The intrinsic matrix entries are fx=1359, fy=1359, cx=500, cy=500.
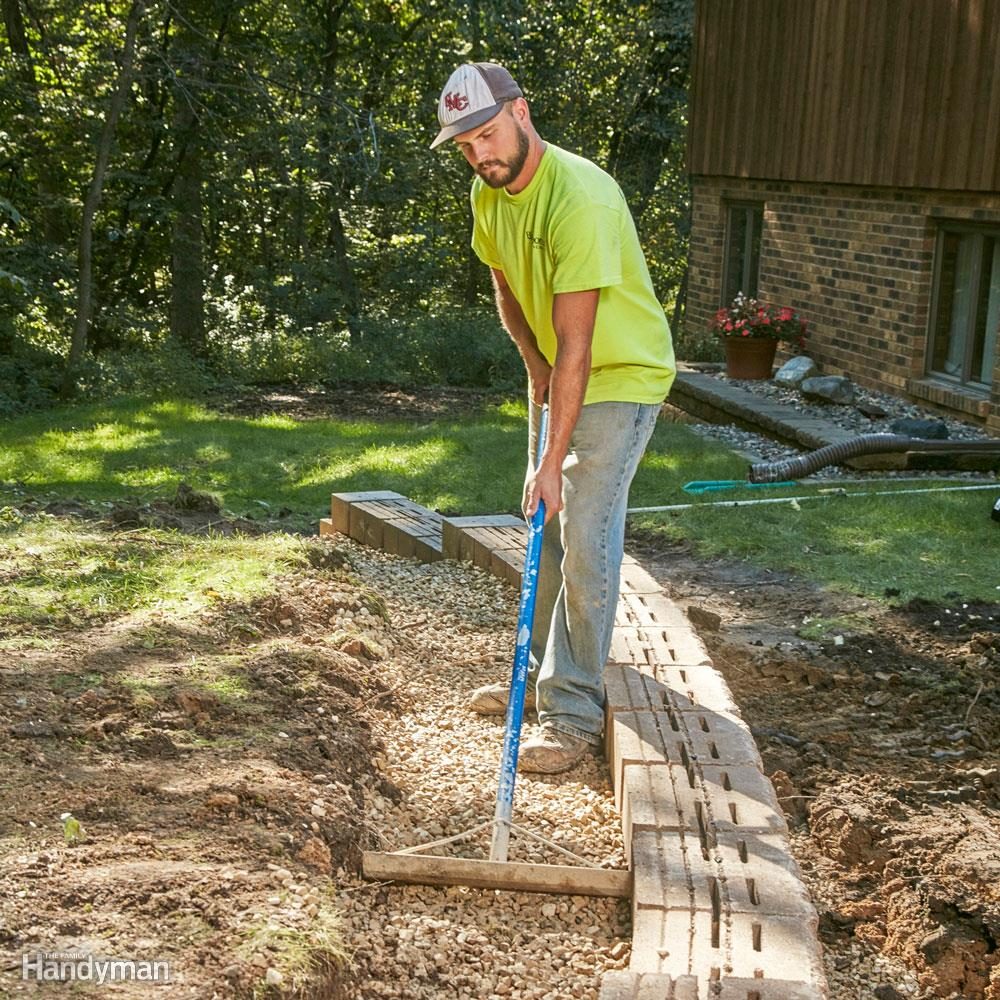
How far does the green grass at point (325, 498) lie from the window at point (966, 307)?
241 cm

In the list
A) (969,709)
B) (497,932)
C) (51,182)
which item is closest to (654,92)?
(51,182)

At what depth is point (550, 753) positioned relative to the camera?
13.5ft

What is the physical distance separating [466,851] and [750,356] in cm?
1070

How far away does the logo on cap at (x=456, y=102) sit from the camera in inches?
145

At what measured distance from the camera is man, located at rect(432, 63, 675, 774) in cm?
376

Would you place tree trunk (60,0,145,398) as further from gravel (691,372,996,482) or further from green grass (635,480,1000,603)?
green grass (635,480,1000,603)

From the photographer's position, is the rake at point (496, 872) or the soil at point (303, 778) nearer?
the soil at point (303, 778)

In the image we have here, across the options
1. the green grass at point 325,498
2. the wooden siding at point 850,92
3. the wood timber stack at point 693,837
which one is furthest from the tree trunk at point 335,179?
the wood timber stack at point 693,837

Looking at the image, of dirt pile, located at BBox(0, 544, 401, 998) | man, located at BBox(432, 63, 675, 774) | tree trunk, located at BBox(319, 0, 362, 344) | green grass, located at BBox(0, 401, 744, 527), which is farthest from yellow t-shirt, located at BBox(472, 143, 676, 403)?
tree trunk, located at BBox(319, 0, 362, 344)

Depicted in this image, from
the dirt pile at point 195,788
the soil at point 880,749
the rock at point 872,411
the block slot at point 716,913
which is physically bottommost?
the soil at point 880,749

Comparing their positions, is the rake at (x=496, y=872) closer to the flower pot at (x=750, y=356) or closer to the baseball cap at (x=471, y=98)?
the baseball cap at (x=471, y=98)

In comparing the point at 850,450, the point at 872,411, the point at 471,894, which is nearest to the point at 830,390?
the point at 872,411

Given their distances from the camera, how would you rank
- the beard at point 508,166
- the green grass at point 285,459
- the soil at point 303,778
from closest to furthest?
1. the soil at point 303,778
2. the beard at point 508,166
3. the green grass at point 285,459

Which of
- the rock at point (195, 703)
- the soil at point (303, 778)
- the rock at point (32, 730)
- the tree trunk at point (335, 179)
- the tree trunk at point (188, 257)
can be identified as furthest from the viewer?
the tree trunk at point (188, 257)
